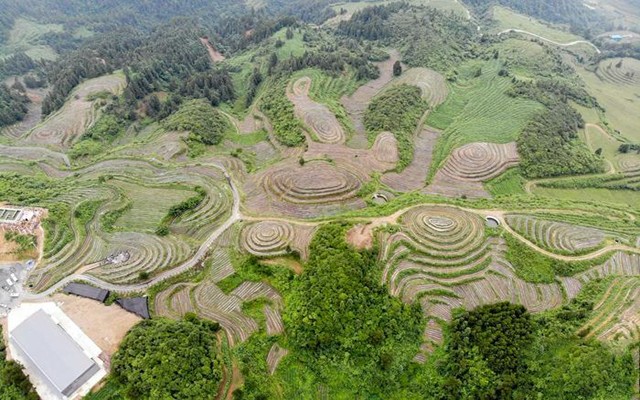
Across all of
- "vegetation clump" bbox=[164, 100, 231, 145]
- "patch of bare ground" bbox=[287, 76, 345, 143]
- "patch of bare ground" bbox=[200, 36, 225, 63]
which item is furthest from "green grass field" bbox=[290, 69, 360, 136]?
"patch of bare ground" bbox=[200, 36, 225, 63]

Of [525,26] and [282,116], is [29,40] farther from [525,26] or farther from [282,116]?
[525,26]

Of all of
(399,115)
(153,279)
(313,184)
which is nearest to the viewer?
(153,279)

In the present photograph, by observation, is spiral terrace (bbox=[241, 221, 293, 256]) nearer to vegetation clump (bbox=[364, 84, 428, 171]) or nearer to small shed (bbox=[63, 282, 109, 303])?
small shed (bbox=[63, 282, 109, 303])

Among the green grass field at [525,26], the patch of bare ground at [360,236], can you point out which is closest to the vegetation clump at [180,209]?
the patch of bare ground at [360,236]

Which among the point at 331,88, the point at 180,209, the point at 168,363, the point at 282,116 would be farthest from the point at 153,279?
the point at 331,88

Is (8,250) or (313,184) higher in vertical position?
(8,250)

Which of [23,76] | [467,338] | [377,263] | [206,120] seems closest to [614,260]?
[467,338]
